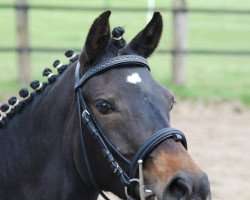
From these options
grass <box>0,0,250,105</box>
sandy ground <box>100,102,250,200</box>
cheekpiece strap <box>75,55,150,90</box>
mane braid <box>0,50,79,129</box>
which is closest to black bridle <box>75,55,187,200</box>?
cheekpiece strap <box>75,55,150,90</box>

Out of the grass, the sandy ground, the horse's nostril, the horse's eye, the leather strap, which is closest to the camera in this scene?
the horse's nostril

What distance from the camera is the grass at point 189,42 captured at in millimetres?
11094

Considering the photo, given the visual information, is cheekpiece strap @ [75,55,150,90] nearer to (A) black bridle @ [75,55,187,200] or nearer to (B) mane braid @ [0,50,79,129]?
(A) black bridle @ [75,55,187,200]

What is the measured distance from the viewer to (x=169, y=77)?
11.5 meters

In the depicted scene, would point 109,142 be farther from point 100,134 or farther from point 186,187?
point 186,187

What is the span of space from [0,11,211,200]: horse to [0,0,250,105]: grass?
637 cm

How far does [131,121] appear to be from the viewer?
286 centimetres

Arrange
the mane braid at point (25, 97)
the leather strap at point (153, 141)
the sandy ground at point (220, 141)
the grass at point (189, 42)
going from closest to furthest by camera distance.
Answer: the leather strap at point (153, 141) < the mane braid at point (25, 97) < the sandy ground at point (220, 141) < the grass at point (189, 42)

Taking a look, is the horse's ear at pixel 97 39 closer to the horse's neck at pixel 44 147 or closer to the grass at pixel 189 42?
the horse's neck at pixel 44 147

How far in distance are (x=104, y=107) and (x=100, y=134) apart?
13 cm

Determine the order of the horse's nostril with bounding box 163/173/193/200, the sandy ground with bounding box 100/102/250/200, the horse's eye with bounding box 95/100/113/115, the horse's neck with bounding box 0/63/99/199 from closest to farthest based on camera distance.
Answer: the horse's nostril with bounding box 163/173/193/200 < the horse's eye with bounding box 95/100/113/115 < the horse's neck with bounding box 0/63/99/199 < the sandy ground with bounding box 100/102/250/200

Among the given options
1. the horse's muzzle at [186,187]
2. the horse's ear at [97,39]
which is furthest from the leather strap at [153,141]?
the horse's ear at [97,39]

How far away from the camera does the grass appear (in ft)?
36.4

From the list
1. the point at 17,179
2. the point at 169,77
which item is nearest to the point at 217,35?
the point at 169,77
